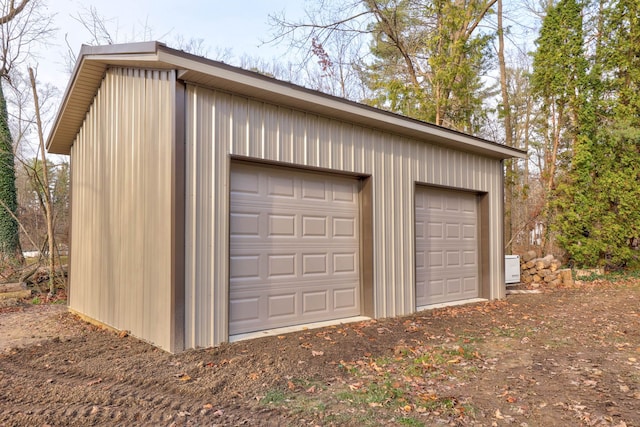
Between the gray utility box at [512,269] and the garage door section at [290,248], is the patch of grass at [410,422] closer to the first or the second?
the garage door section at [290,248]

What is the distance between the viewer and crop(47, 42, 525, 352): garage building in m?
4.64

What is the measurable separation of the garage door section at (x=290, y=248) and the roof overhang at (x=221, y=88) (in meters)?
0.92

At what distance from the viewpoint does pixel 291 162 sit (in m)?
5.59

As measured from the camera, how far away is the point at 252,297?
536cm

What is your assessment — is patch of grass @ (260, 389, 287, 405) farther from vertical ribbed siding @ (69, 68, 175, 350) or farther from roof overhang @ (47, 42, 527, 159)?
roof overhang @ (47, 42, 527, 159)

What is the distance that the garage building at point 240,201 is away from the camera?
4641 millimetres

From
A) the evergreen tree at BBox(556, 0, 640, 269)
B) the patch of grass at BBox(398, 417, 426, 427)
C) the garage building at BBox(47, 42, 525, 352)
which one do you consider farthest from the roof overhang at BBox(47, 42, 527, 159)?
the evergreen tree at BBox(556, 0, 640, 269)

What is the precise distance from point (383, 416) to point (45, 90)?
45.3 feet

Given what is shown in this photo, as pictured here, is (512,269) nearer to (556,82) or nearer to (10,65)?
(556,82)

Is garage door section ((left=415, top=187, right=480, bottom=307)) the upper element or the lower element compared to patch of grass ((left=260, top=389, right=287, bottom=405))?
upper

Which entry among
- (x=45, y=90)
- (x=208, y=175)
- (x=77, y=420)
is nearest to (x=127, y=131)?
(x=208, y=175)

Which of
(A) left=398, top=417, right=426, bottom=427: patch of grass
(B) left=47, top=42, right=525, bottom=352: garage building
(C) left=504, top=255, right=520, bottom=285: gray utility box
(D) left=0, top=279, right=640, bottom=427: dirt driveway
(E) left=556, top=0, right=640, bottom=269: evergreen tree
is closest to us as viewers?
(A) left=398, top=417, right=426, bottom=427: patch of grass

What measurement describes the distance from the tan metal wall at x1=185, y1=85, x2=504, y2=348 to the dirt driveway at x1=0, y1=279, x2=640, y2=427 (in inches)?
23.2

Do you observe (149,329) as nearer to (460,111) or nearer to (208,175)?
(208,175)
